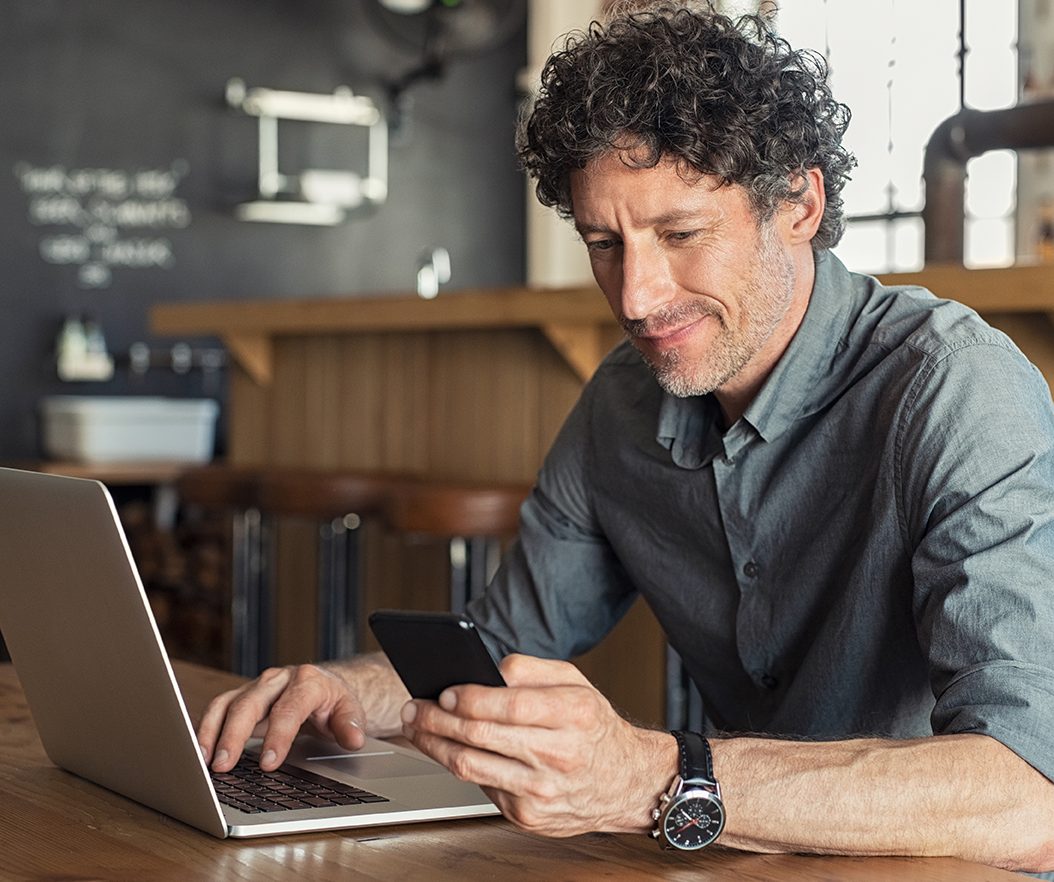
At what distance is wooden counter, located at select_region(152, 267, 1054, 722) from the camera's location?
3141 millimetres

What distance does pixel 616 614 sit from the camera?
1745mm

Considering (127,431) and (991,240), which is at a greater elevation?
(991,240)

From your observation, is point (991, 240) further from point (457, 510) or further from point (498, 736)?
point (498, 736)

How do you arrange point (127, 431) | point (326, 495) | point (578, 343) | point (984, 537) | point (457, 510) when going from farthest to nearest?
point (127, 431) < point (326, 495) < point (578, 343) < point (457, 510) < point (984, 537)

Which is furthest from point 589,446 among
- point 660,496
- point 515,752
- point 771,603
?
point 515,752

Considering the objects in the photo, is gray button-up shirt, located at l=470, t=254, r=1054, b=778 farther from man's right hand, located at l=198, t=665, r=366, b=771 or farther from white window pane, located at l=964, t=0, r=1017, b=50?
white window pane, located at l=964, t=0, r=1017, b=50

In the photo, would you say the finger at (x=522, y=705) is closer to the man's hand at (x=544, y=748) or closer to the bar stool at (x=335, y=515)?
the man's hand at (x=544, y=748)

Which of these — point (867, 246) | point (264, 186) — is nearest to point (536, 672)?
point (264, 186)

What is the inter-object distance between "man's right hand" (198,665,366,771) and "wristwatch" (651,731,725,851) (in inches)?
13.7

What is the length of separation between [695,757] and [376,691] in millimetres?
486

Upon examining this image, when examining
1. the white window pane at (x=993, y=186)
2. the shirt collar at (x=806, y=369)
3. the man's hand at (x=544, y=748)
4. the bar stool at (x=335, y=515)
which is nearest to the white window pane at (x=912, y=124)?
the white window pane at (x=993, y=186)

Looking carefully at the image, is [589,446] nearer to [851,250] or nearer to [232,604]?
[232,604]

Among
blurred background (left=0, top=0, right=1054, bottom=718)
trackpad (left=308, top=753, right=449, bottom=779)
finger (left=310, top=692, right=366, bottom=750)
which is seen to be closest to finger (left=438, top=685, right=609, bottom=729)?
trackpad (left=308, top=753, right=449, bottom=779)

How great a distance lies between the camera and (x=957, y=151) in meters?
3.53
